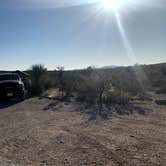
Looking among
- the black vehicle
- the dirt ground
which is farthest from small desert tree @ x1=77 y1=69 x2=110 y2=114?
the dirt ground

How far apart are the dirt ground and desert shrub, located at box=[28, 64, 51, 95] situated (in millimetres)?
14045

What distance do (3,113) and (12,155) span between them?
290 inches

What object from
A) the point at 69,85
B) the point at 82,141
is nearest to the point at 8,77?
the point at 69,85

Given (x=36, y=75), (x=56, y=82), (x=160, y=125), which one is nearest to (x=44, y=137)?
(x=160, y=125)

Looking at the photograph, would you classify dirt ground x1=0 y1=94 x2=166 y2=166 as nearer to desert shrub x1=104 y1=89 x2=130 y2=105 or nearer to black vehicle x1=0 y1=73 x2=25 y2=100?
desert shrub x1=104 y1=89 x2=130 y2=105

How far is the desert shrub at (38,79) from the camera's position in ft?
85.2

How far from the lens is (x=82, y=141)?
7.81 meters

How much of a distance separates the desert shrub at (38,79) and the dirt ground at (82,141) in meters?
14.0

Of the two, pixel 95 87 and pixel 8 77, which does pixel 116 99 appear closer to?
pixel 95 87

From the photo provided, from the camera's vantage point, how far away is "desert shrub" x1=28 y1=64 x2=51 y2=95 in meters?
26.0

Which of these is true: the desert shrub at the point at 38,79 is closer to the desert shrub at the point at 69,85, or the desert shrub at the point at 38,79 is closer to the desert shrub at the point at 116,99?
the desert shrub at the point at 69,85

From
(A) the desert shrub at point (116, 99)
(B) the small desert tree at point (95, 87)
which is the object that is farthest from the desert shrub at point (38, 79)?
(A) the desert shrub at point (116, 99)

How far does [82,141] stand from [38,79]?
A: 20.3 m

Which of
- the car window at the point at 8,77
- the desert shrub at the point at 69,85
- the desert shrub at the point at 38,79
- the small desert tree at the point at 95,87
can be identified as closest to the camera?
the car window at the point at 8,77
